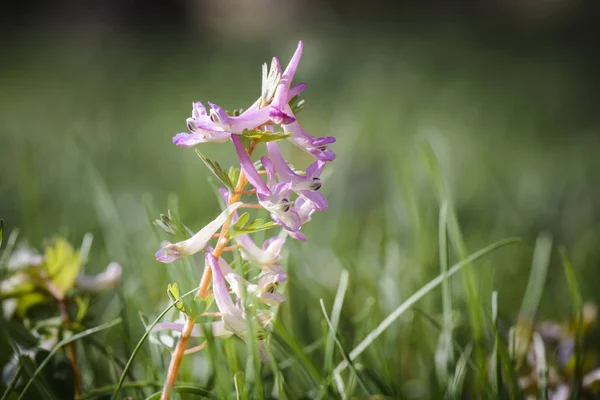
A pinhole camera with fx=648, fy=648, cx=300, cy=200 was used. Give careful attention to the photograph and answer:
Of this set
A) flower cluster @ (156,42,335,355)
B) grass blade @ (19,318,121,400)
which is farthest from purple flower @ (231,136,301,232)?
grass blade @ (19,318,121,400)

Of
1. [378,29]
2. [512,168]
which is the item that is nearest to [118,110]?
[512,168]

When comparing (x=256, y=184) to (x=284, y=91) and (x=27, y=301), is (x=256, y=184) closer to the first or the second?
(x=284, y=91)

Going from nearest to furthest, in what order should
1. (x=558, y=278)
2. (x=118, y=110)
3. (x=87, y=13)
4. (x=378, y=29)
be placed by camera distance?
1. (x=558, y=278)
2. (x=118, y=110)
3. (x=378, y=29)
4. (x=87, y=13)

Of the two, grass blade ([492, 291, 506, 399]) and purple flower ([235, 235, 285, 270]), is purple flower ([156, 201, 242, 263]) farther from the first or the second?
grass blade ([492, 291, 506, 399])

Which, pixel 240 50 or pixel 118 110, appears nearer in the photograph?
pixel 118 110

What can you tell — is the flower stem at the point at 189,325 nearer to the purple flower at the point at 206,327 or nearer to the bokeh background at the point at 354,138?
the purple flower at the point at 206,327

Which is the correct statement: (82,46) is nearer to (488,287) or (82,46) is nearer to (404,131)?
(404,131)
